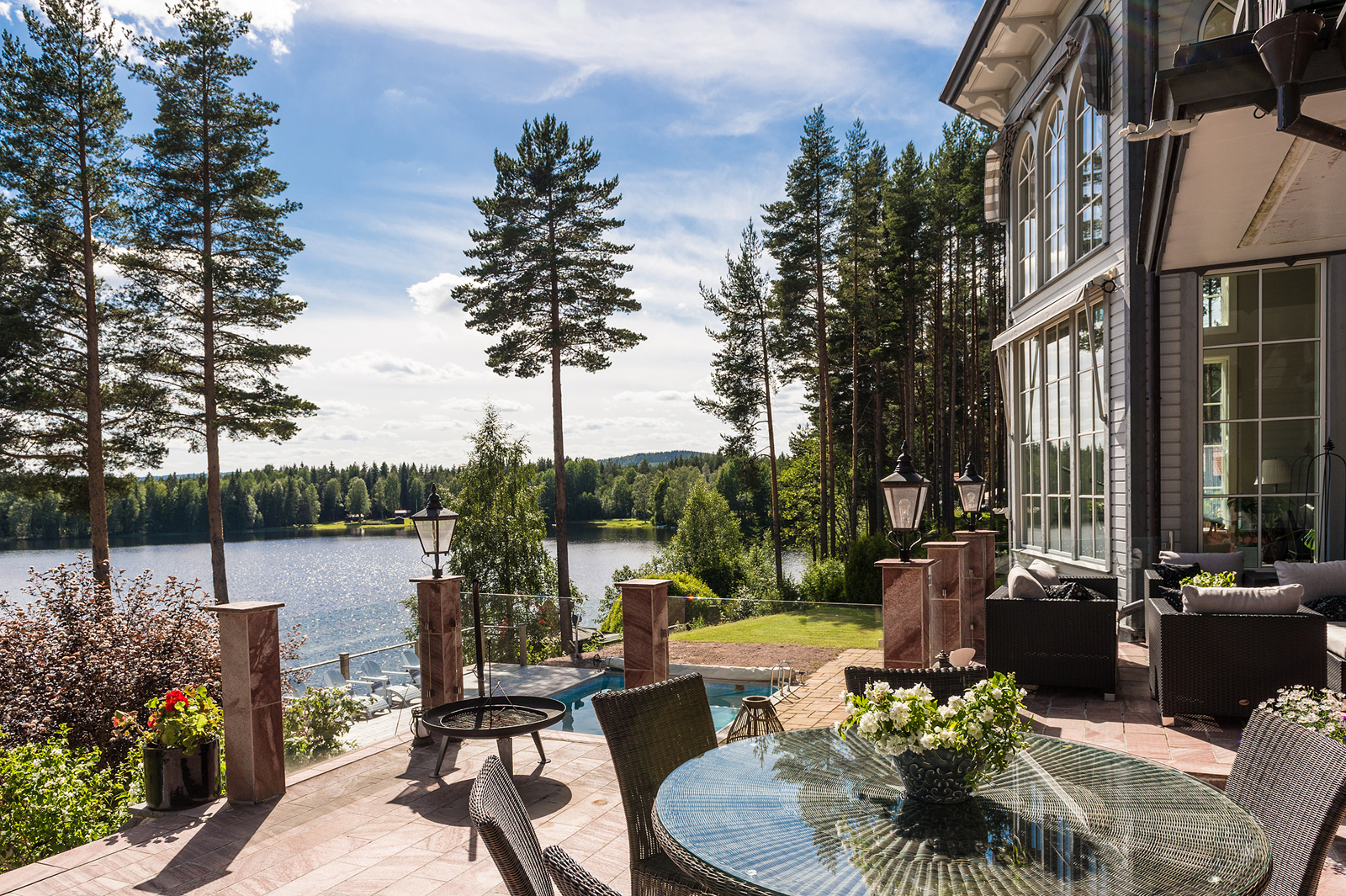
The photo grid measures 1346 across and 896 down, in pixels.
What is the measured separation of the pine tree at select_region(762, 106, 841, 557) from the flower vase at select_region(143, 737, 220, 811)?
56.5 ft

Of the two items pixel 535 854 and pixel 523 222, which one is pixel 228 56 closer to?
pixel 523 222

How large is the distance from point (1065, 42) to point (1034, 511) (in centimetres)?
553

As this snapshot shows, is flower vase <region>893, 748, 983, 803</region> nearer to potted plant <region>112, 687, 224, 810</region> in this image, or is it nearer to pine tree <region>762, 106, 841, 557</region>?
potted plant <region>112, 687, 224, 810</region>

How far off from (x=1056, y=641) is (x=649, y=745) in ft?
13.6

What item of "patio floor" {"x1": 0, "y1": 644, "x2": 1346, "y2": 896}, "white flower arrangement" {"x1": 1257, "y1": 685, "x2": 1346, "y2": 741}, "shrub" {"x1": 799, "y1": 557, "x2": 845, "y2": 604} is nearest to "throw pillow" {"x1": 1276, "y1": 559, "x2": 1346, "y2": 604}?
"patio floor" {"x1": 0, "y1": 644, "x2": 1346, "y2": 896}

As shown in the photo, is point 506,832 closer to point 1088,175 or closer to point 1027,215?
point 1088,175

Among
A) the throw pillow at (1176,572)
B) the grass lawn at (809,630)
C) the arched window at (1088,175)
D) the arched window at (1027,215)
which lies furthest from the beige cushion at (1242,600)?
the arched window at (1027,215)

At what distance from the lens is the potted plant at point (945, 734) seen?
1904 mm

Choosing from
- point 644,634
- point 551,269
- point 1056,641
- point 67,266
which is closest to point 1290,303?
point 1056,641

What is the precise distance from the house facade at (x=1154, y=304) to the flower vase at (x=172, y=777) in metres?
5.79

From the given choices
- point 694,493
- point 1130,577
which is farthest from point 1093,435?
point 694,493

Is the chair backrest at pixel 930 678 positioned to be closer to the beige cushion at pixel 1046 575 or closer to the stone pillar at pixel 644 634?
the stone pillar at pixel 644 634

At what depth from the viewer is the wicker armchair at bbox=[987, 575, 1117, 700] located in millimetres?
5551

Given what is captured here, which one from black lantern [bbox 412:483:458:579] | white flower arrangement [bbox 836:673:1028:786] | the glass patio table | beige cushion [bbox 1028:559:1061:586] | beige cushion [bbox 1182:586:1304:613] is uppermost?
black lantern [bbox 412:483:458:579]
